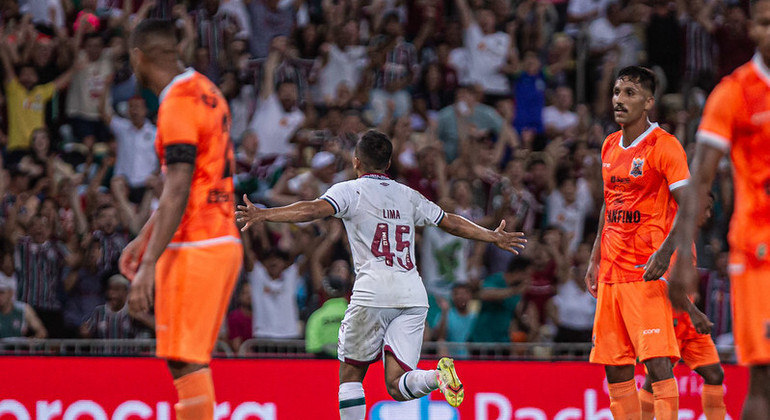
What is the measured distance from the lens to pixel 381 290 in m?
7.77

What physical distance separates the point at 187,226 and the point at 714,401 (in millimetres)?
4454

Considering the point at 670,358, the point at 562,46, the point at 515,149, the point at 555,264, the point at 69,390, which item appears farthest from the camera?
the point at 562,46

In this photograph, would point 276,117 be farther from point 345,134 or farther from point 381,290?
point 381,290

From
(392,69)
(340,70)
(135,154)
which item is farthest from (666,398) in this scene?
(340,70)

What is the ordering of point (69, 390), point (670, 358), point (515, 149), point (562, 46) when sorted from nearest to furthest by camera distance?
point (670, 358) < point (69, 390) < point (515, 149) < point (562, 46)

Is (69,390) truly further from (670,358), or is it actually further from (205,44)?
(205,44)

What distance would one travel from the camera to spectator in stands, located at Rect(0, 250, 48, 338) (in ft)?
38.9

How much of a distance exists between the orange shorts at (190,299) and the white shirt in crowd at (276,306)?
6795 mm

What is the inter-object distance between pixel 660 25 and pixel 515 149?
343 centimetres

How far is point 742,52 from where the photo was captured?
53.2ft

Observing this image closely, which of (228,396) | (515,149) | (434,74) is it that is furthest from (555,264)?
(228,396)

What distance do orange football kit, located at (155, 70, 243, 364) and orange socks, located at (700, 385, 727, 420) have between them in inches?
160

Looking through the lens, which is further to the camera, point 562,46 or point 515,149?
point 562,46

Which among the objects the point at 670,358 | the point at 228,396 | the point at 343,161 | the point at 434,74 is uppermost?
the point at 434,74
